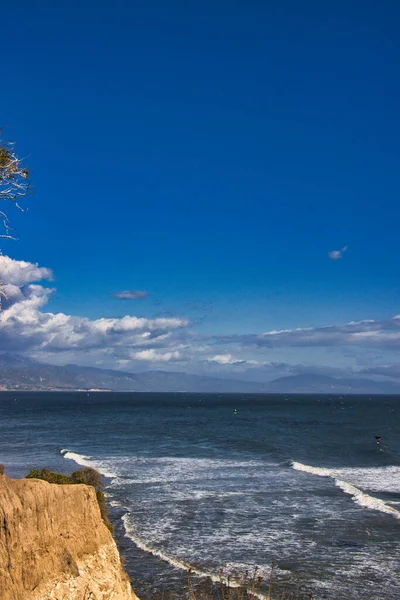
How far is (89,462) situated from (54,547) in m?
44.8

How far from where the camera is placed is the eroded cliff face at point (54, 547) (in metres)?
10.5

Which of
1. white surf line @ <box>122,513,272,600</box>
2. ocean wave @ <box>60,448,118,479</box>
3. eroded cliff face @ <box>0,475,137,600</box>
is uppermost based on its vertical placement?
eroded cliff face @ <box>0,475,137,600</box>

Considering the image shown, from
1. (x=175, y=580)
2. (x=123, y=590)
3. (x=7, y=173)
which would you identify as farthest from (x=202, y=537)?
(x=7, y=173)

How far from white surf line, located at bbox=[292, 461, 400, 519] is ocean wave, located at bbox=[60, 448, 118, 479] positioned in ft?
58.0

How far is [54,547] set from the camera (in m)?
11.2

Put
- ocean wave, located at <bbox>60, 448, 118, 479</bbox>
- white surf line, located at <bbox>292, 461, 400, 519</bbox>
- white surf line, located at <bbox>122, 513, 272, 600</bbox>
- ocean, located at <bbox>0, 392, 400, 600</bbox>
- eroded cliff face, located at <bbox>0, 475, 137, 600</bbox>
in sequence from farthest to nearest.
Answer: ocean wave, located at <bbox>60, 448, 118, 479</bbox> < white surf line, located at <bbox>292, 461, 400, 519</bbox> < ocean, located at <bbox>0, 392, 400, 600</bbox> < white surf line, located at <bbox>122, 513, 272, 600</bbox> < eroded cliff face, located at <bbox>0, 475, 137, 600</bbox>

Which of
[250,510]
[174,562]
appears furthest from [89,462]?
[174,562]

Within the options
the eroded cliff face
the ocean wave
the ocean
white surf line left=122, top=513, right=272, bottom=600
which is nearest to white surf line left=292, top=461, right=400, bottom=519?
the ocean

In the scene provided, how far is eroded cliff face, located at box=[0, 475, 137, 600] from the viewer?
1052 cm

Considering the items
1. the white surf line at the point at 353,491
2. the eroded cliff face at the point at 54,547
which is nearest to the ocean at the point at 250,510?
the white surf line at the point at 353,491

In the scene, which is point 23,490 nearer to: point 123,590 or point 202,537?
point 123,590

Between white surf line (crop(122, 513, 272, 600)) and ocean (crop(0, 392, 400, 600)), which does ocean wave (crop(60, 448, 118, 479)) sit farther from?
white surf line (crop(122, 513, 272, 600))

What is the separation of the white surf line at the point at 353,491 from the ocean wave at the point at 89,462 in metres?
17.7

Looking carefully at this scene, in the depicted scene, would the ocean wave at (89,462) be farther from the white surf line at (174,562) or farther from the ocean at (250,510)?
the white surf line at (174,562)
